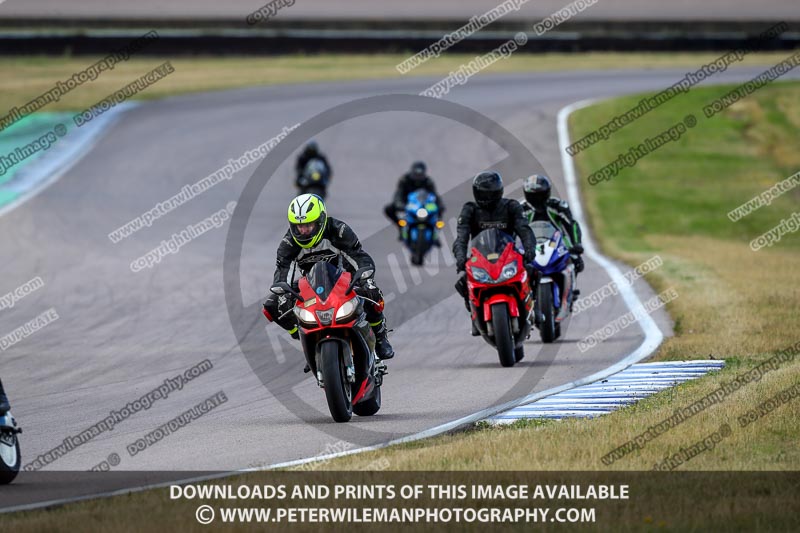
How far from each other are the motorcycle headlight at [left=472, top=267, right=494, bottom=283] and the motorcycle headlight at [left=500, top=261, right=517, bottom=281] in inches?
4.8

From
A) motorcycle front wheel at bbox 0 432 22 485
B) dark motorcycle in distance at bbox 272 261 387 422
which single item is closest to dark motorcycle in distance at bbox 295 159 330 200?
dark motorcycle in distance at bbox 272 261 387 422

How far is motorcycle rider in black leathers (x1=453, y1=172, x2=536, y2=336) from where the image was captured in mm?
12734

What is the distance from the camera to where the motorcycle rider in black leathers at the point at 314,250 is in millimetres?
9547

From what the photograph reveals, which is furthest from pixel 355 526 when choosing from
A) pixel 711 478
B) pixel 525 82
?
pixel 525 82

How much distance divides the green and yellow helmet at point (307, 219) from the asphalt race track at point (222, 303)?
1.49 meters

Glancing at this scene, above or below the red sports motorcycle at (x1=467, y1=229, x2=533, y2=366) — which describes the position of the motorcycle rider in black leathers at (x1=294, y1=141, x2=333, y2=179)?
above

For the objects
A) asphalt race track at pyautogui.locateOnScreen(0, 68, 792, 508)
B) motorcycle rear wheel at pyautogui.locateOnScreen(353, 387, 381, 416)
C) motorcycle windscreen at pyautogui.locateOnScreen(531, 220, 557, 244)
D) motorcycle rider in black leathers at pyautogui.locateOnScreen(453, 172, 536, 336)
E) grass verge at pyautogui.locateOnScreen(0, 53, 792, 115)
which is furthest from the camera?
grass verge at pyautogui.locateOnScreen(0, 53, 792, 115)

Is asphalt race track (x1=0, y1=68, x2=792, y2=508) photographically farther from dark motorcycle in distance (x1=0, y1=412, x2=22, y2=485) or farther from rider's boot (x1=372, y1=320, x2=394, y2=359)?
rider's boot (x1=372, y1=320, x2=394, y2=359)

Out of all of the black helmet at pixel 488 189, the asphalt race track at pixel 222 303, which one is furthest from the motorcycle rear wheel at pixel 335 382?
the black helmet at pixel 488 189

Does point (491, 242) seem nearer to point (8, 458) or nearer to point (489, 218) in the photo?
point (489, 218)

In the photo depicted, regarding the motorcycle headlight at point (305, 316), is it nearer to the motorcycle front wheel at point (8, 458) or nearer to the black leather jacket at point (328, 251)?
the black leather jacket at point (328, 251)

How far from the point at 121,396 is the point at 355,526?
5504mm

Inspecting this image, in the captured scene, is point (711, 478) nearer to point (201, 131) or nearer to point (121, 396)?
point (121, 396)

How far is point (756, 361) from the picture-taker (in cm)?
1198
